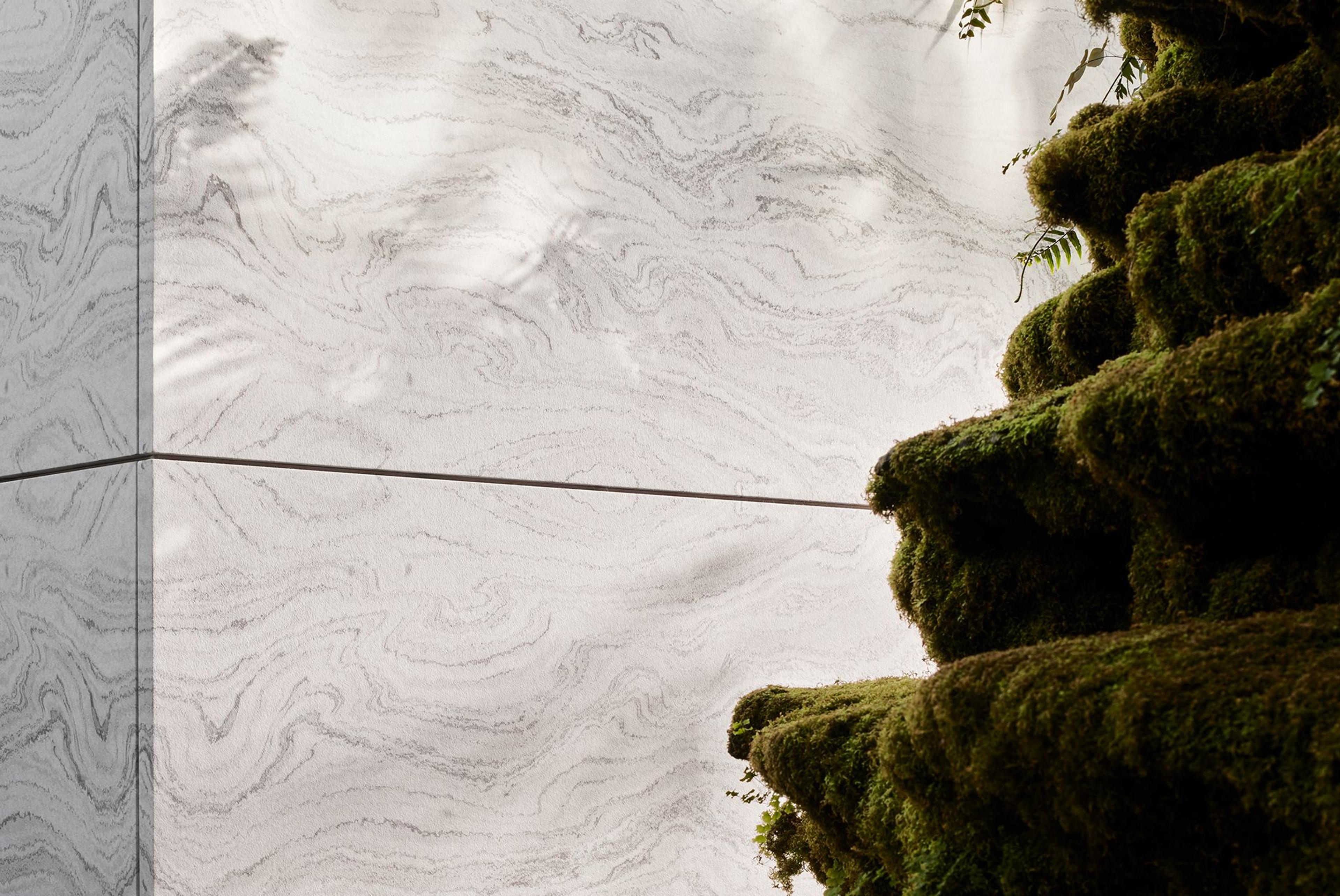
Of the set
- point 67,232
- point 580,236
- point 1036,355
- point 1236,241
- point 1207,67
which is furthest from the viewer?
point 580,236

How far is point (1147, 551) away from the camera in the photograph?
1.69m

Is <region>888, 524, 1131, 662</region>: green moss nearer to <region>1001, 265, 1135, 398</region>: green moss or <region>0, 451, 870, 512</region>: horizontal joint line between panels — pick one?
<region>1001, 265, 1135, 398</region>: green moss

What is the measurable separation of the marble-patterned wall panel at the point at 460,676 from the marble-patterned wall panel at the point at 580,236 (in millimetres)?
147

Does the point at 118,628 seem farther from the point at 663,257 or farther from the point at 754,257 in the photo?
the point at 754,257

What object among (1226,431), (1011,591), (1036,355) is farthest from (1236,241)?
(1036,355)

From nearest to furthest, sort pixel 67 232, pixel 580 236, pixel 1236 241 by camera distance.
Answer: pixel 1236 241 < pixel 67 232 < pixel 580 236

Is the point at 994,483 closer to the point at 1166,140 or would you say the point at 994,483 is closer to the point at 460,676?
the point at 1166,140

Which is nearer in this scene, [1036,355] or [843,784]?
[843,784]

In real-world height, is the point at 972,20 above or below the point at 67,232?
above

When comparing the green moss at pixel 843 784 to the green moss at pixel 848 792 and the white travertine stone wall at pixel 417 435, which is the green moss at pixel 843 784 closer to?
the green moss at pixel 848 792

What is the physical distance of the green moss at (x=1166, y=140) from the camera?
A: 1.79 meters

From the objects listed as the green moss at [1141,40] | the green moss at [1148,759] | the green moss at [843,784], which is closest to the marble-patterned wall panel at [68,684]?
the green moss at [843,784]

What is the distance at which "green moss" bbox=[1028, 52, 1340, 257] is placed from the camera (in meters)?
1.79

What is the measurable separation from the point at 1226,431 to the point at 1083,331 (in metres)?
0.80
